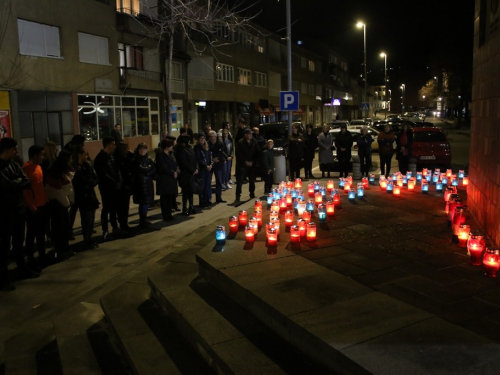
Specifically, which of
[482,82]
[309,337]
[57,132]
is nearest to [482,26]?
[482,82]

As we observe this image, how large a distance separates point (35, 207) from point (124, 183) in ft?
7.85

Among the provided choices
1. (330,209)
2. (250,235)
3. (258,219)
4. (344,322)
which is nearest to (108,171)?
(258,219)

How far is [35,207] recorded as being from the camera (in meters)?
7.10

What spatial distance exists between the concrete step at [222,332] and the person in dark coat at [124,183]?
3365 millimetres

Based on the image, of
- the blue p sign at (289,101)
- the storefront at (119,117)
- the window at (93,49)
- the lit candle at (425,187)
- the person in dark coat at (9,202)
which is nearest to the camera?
the person in dark coat at (9,202)

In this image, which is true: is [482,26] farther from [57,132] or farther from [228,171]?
[57,132]

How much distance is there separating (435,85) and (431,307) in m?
61.5

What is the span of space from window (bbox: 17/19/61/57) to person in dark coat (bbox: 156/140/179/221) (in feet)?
42.9

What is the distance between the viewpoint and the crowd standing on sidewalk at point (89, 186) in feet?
21.9

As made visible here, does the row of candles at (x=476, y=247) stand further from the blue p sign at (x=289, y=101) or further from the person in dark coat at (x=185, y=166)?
the blue p sign at (x=289, y=101)

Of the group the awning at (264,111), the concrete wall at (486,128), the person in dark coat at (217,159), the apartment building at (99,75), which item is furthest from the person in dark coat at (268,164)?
the awning at (264,111)

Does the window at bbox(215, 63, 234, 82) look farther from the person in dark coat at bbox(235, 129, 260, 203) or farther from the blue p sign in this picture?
the person in dark coat at bbox(235, 129, 260, 203)

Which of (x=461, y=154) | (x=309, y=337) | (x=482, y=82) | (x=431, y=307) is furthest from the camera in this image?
(x=461, y=154)

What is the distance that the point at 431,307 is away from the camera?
4684mm
